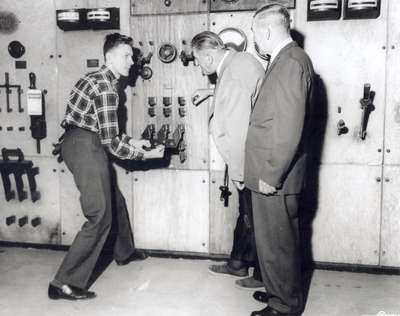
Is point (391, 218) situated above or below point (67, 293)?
above

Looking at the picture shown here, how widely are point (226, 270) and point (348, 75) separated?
1.59m

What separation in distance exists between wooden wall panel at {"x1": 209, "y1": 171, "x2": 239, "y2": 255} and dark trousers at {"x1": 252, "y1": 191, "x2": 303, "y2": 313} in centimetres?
93

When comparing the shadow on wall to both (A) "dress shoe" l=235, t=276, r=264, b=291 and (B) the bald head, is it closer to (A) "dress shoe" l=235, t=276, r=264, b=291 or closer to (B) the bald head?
(A) "dress shoe" l=235, t=276, r=264, b=291

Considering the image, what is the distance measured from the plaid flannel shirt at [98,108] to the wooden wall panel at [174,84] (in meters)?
0.59

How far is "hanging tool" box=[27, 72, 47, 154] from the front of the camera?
11.7ft

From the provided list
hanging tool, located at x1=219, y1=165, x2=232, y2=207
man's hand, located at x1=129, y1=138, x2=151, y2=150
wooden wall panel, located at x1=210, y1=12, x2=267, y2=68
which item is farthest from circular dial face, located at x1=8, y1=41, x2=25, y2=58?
hanging tool, located at x1=219, y1=165, x2=232, y2=207

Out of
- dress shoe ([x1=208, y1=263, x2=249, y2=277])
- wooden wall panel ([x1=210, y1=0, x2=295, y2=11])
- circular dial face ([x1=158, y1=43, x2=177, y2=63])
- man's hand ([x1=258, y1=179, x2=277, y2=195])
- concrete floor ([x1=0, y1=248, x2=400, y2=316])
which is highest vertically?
wooden wall panel ([x1=210, y1=0, x2=295, y2=11])

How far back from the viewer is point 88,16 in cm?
340

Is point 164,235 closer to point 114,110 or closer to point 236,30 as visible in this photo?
point 114,110

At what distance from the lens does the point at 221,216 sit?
347 cm

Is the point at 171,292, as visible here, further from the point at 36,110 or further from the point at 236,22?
the point at 236,22

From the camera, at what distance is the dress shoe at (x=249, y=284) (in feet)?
9.93

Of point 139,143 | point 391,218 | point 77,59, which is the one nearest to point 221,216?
point 139,143

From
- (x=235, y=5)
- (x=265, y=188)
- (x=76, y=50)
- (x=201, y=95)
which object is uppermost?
(x=235, y=5)
